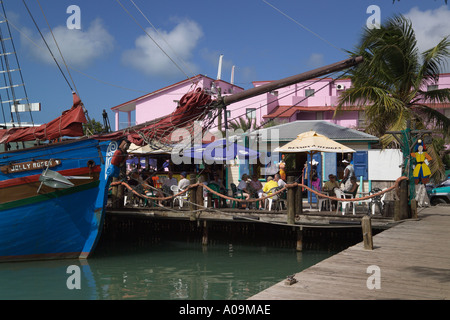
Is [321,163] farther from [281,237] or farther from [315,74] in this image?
Answer: [315,74]

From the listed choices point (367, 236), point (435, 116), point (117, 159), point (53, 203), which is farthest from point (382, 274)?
point (435, 116)

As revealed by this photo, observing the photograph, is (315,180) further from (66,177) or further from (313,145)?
(66,177)

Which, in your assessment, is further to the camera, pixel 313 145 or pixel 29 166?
pixel 313 145

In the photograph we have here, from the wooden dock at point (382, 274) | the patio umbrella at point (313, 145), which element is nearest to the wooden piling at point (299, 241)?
the patio umbrella at point (313, 145)

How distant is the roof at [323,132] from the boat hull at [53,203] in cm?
920

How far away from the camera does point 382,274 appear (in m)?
6.94

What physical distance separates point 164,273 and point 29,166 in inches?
179

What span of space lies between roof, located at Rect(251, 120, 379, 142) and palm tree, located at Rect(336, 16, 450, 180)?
799mm

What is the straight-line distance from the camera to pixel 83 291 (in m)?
10.0

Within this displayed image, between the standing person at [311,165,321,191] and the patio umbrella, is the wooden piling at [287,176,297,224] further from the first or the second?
the standing person at [311,165,321,191]

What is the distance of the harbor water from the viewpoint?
9.86 meters

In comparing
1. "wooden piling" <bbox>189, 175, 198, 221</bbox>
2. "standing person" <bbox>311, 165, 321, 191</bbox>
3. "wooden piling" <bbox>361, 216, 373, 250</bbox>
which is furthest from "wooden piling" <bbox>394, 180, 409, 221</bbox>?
"wooden piling" <bbox>189, 175, 198, 221</bbox>

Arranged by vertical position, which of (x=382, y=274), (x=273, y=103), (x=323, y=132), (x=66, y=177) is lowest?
(x=382, y=274)

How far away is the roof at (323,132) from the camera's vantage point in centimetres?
1903
